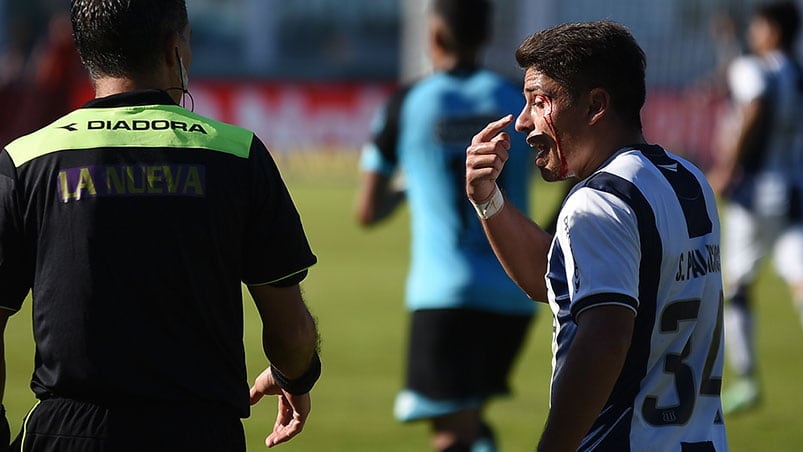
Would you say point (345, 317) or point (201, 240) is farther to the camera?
point (345, 317)

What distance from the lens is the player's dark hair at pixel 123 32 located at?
11.1 feet

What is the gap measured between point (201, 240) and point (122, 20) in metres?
0.58

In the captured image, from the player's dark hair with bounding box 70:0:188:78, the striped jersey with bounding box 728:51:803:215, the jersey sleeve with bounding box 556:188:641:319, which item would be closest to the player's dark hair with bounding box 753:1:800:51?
the striped jersey with bounding box 728:51:803:215

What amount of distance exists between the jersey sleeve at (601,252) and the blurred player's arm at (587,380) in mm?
57

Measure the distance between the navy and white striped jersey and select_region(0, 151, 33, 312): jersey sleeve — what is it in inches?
50.4

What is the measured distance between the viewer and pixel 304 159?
27297mm

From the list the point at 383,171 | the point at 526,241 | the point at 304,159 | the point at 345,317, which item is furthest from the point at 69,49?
the point at 526,241

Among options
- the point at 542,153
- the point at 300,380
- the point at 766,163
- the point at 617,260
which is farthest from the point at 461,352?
the point at 766,163

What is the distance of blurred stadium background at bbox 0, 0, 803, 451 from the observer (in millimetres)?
8883

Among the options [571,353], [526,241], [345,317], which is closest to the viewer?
[571,353]

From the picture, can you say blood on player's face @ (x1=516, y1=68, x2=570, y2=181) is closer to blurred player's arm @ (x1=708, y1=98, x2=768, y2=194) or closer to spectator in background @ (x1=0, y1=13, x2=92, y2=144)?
blurred player's arm @ (x1=708, y1=98, x2=768, y2=194)

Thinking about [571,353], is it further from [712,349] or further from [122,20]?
[122,20]

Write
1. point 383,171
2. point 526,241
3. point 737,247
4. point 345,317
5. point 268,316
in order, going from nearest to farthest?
1. point 268,316
2. point 526,241
3. point 383,171
4. point 737,247
5. point 345,317

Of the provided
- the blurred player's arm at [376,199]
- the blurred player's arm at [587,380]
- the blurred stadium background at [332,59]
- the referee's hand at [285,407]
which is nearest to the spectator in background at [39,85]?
the blurred stadium background at [332,59]
